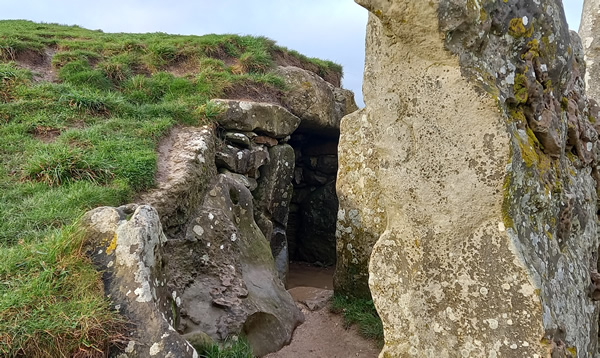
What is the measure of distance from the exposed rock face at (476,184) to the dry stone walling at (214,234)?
153 centimetres

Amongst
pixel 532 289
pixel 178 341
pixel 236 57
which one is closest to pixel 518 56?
pixel 532 289

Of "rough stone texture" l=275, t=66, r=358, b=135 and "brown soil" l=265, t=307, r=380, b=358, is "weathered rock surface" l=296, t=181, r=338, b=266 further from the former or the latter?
"brown soil" l=265, t=307, r=380, b=358

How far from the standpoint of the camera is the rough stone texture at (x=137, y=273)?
2824 mm

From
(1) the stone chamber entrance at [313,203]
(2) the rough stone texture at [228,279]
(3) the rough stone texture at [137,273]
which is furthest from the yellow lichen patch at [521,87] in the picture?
(1) the stone chamber entrance at [313,203]

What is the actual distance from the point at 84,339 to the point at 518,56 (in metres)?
3.11

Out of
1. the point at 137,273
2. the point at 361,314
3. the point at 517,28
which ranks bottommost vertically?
the point at 361,314

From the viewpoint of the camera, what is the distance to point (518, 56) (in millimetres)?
3104

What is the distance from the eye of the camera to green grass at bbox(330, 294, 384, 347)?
5.14 m

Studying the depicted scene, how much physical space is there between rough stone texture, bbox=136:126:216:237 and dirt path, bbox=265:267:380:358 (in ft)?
5.50

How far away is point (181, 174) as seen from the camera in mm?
5195

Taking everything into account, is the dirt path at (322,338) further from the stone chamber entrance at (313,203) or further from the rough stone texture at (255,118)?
the stone chamber entrance at (313,203)

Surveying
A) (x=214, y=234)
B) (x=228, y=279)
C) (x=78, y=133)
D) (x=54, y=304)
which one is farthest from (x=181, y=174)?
(x=54, y=304)

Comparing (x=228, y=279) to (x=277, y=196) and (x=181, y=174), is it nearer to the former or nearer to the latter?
(x=181, y=174)

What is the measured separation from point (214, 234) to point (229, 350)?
1.37m
